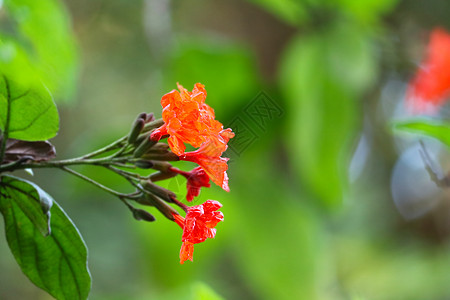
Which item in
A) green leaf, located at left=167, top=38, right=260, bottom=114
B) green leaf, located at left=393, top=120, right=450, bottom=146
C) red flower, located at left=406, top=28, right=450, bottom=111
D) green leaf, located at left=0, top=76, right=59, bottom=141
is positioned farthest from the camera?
red flower, located at left=406, top=28, right=450, bottom=111

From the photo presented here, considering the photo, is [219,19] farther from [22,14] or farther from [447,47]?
[22,14]

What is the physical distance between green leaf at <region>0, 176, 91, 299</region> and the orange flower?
141 mm

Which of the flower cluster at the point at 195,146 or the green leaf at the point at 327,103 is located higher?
the green leaf at the point at 327,103

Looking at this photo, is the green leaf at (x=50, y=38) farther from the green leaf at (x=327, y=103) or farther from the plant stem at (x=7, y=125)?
the green leaf at (x=327, y=103)

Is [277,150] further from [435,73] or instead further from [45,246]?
[45,246]

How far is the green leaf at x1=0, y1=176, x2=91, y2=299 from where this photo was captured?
61cm

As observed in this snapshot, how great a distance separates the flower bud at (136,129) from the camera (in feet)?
2.06

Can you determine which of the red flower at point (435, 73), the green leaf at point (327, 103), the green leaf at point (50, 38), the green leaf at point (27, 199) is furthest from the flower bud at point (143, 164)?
the red flower at point (435, 73)

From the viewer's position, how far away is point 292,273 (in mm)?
1841

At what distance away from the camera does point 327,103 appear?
1.87 meters

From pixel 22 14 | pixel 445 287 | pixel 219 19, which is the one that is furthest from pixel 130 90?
pixel 22 14

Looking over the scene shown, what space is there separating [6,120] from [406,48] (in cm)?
191

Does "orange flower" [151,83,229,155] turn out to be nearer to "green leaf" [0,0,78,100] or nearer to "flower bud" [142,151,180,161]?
"flower bud" [142,151,180,161]

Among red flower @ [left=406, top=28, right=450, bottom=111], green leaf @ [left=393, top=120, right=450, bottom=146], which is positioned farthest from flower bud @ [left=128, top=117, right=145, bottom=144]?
red flower @ [left=406, top=28, right=450, bottom=111]
